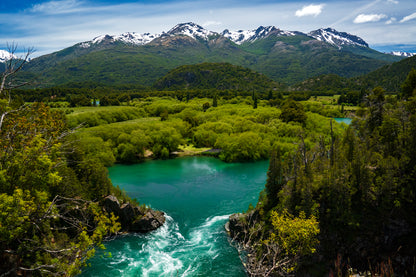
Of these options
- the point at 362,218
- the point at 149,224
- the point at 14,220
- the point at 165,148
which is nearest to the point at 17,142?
the point at 14,220

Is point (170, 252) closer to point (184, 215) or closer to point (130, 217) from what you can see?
point (130, 217)

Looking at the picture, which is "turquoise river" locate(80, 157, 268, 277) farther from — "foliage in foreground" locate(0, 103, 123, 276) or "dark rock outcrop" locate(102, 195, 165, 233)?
"foliage in foreground" locate(0, 103, 123, 276)

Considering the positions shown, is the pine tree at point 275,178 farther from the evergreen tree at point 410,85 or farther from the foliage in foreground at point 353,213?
the evergreen tree at point 410,85

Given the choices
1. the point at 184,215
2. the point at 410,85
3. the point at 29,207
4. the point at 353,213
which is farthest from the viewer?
the point at 410,85

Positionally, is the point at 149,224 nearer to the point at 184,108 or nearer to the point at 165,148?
the point at 165,148

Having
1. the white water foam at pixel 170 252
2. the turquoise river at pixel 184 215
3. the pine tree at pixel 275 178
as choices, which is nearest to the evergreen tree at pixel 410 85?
the turquoise river at pixel 184 215

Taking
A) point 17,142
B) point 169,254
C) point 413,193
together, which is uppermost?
point 17,142

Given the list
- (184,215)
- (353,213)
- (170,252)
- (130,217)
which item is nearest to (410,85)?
(353,213)
